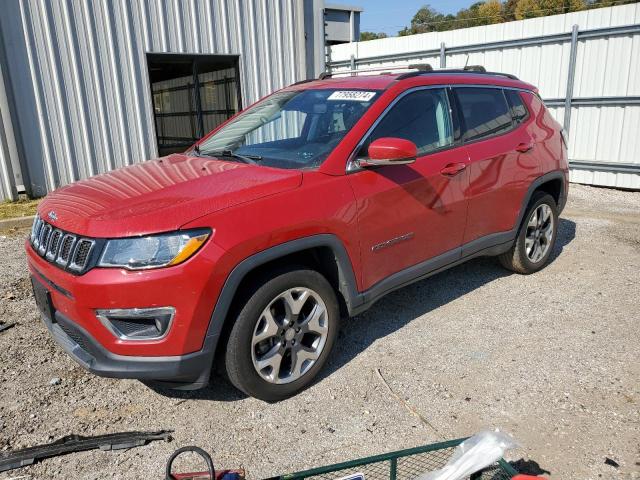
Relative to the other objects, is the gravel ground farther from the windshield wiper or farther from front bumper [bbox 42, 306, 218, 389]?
the windshield wiper

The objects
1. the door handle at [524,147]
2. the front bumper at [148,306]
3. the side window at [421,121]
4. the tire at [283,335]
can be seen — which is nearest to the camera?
A: the front bumper at [148,306]

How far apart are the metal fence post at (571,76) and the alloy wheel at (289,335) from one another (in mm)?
7905

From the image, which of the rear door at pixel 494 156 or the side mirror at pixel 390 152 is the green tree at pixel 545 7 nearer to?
the rear door at pixel 494 156

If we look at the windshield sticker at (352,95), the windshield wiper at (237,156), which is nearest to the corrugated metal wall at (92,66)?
the windshield wiper at (237,156)

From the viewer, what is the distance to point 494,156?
13.6 feet

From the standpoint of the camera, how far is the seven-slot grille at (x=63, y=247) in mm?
2553

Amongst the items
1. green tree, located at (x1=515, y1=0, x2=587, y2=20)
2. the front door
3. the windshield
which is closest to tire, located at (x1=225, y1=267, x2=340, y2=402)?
the front door

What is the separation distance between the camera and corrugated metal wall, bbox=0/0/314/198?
24.2 ft

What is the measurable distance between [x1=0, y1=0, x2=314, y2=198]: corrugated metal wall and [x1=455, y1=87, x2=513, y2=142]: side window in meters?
5.94

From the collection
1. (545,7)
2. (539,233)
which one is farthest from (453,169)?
(545,7)

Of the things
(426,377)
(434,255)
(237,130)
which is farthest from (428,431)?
(237,130)

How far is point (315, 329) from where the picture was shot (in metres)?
3.09

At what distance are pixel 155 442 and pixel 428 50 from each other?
10038 millimetres

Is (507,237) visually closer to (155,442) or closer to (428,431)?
(428,431)
